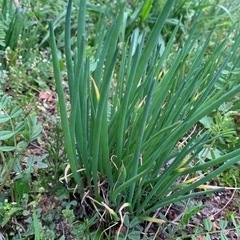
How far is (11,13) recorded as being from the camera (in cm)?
185

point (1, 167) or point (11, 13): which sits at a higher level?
point (11, 13)

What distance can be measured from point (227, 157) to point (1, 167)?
0.64 metres

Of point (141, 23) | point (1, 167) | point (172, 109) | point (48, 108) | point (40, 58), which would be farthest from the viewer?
point (141, 23)

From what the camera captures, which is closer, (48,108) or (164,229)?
(164,229)

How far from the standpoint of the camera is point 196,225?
133 cm

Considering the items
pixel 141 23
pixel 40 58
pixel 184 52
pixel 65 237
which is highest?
pixel 184 52

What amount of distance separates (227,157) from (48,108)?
82cm

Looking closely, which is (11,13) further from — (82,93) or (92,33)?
(82,93)

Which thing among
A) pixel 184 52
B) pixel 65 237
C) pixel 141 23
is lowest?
pixel 65 237

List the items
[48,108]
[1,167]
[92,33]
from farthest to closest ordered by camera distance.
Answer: [92,33]
[48,108]
[1,167]

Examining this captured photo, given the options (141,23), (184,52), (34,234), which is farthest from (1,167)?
(141,23)

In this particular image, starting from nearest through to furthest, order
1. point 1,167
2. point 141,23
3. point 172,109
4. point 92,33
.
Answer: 1. point 172,109
2. point 1,167
3. point 92,33
4. point 141,23

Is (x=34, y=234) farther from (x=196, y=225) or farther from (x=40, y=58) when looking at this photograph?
(x=40, y=58)

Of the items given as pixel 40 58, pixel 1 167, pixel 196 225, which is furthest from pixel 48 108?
pixel 196 225
